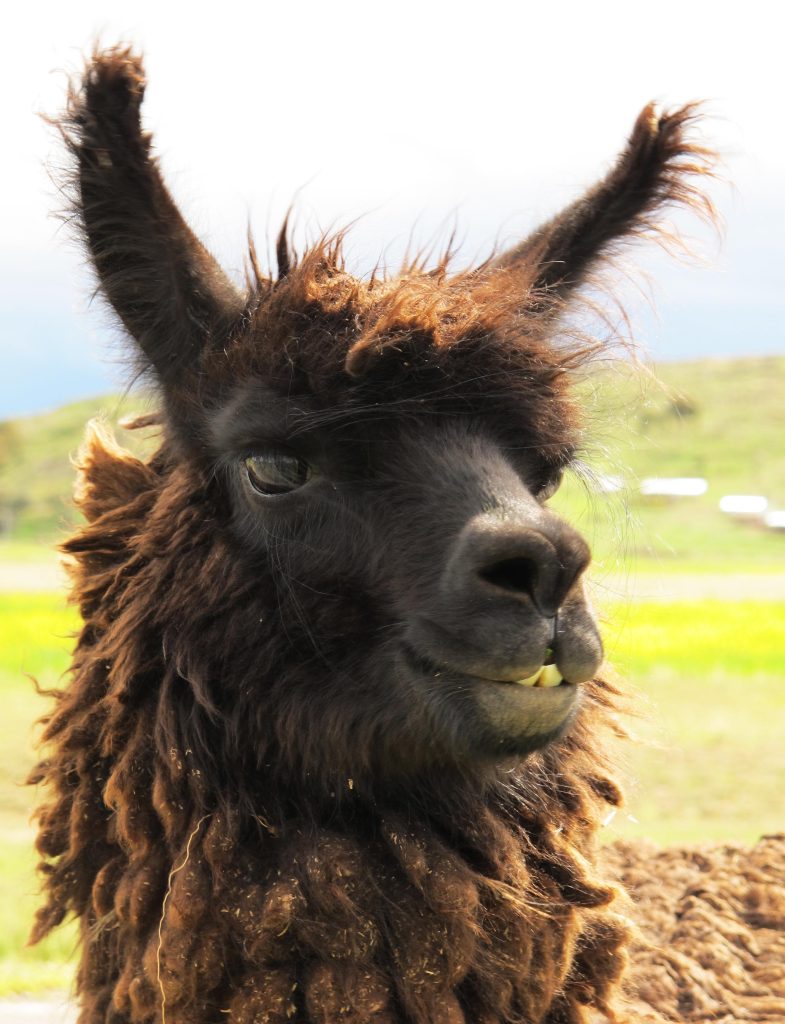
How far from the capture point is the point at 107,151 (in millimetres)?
2850

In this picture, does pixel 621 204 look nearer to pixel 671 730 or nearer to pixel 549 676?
pixel 549 676

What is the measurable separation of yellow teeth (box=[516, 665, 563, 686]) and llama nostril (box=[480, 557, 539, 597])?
0.18 m

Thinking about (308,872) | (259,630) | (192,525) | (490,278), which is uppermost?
(490,278)

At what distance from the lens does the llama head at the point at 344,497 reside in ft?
8.25

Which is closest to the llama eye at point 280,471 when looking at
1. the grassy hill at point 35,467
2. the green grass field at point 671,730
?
the green grass field at point 671,730

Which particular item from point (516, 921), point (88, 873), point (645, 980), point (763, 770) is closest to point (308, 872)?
point (516, 921)

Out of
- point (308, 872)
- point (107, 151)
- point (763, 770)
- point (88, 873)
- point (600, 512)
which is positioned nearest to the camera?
point (308, 872)

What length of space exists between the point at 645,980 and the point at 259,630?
145cm

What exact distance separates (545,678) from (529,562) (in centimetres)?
27

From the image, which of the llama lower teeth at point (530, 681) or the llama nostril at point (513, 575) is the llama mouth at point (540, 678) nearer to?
the llama lower teeth at point (530, 681)

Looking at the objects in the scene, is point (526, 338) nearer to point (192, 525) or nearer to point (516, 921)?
point (192, 525)

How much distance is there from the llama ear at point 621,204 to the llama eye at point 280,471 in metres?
0.93

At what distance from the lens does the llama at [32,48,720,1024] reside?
2602 mm

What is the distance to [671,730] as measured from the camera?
1442cm
